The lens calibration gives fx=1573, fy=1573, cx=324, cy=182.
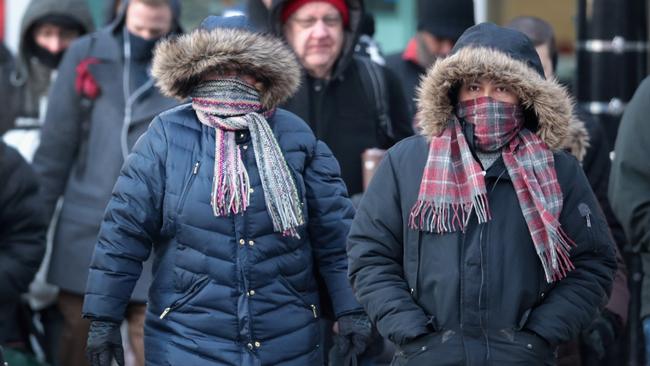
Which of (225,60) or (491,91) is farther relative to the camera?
(225,60)

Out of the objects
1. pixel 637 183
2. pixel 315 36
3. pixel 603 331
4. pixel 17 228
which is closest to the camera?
pixel 637 183

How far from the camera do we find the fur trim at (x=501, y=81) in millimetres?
5117

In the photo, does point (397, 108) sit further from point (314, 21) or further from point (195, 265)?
point (195, 265)

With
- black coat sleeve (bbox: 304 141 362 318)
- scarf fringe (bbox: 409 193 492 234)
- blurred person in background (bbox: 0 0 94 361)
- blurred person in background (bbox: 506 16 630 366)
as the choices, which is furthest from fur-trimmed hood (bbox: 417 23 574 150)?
blurred person in background (bbox: 0 0 94 361)

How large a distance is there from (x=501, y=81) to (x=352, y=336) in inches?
48.5

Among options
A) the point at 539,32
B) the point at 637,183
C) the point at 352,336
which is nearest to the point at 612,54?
the point at 539,32

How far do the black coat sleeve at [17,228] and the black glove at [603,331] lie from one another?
2504 millimetres

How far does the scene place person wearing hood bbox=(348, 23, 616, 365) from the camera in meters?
4.98

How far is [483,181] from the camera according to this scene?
506cm

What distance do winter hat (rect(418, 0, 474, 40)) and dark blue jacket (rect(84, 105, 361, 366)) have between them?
3040 millimetres

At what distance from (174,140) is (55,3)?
3557 millimetres

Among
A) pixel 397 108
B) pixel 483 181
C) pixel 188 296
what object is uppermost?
pixel 483 181

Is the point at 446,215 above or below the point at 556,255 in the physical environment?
above

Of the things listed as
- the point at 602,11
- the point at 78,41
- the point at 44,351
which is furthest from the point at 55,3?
the point at 602,11
